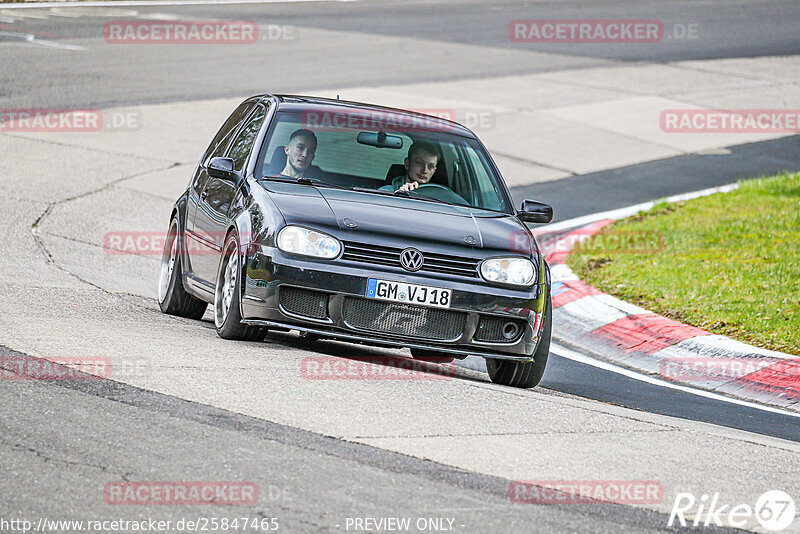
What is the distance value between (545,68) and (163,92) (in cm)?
818

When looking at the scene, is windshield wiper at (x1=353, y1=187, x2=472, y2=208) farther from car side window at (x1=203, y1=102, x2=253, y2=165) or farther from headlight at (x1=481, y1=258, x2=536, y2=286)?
car side window at (x1=203, y1=102, x2=253, y2=165)

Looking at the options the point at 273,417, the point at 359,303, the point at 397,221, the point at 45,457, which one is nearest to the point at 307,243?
the point at 359,303

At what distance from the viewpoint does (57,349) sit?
683cm

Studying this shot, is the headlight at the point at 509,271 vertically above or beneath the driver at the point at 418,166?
beneath

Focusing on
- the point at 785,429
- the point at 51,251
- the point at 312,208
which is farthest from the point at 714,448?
the point at 51,251

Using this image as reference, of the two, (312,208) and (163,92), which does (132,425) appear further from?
(163,92)

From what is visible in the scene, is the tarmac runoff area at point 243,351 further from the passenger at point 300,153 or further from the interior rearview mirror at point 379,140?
the interior rearview mirror at point 379,140

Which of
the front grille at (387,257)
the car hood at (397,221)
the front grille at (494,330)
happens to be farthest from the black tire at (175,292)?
the front grille at (494,330)

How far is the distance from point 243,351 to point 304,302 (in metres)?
0.47

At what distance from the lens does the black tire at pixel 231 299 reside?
755cm

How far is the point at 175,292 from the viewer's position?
9.20 m

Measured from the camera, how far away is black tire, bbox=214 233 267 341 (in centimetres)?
755

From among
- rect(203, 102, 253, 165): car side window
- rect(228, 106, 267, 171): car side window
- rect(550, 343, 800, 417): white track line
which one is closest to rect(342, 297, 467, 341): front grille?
rect(228, 106, 267, 171): car side window

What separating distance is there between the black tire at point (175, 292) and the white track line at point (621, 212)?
18.4 feet
